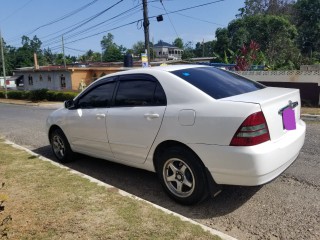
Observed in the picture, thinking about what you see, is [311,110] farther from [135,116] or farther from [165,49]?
[165,49]

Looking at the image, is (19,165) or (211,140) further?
(19,165)

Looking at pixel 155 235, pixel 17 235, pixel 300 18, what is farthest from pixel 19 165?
pixel 300 18

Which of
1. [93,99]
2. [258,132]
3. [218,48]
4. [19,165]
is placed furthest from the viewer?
[218,48]

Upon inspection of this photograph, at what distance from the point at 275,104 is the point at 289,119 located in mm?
365

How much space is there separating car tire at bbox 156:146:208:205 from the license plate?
107 cm

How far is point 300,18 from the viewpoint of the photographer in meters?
57.0

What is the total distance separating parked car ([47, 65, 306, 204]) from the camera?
11.6ft

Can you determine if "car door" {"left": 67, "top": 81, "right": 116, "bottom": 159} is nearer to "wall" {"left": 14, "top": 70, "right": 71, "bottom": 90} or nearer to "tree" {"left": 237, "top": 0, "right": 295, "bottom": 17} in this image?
"wall" {"left": 14, "top": 70, "right": 71, "bottom": 90}

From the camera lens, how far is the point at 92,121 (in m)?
5.24

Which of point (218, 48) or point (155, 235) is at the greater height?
point (218, 48)

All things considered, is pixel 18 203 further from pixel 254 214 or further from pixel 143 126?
pixel 254 214

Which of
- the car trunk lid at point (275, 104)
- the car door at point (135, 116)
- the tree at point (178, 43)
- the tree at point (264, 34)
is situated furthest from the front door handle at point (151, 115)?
the tree at point (178, 43)

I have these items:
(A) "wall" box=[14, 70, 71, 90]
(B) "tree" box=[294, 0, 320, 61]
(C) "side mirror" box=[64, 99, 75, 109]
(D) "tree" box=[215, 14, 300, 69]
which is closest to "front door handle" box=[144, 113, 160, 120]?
(C) "side mirror" box=[64, 99, 75, 109]

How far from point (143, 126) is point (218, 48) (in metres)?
51.8
